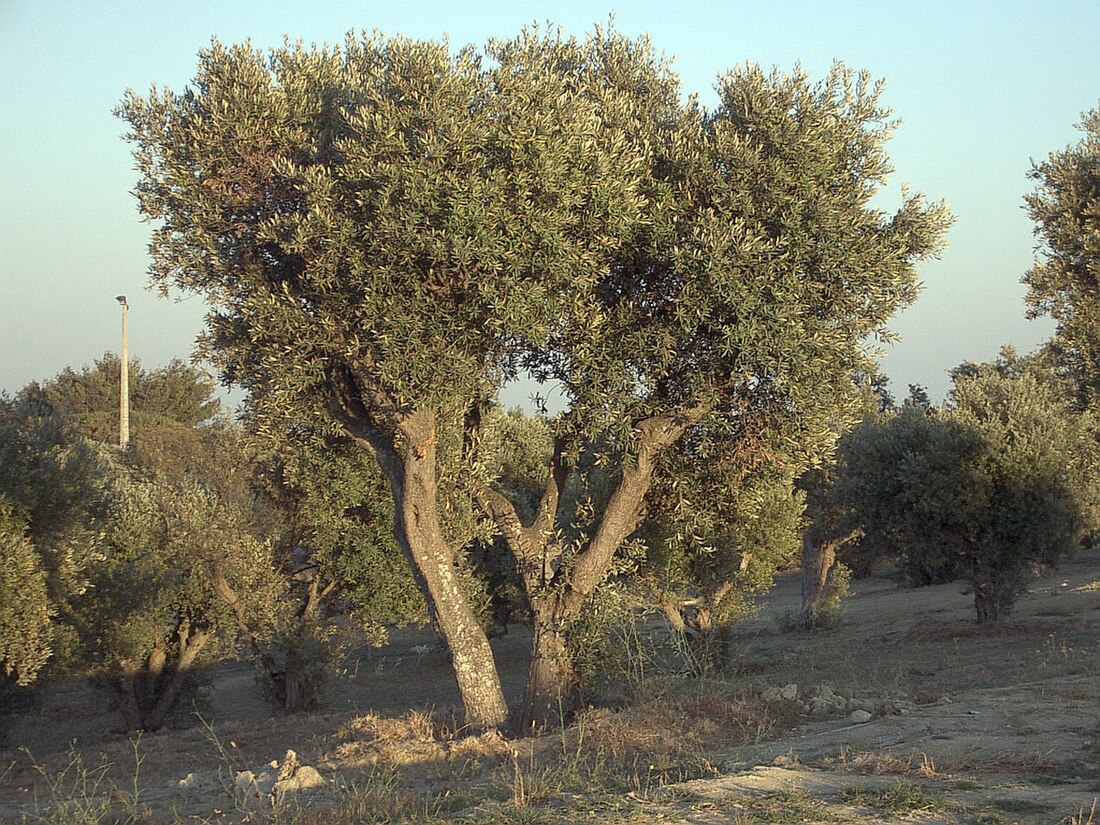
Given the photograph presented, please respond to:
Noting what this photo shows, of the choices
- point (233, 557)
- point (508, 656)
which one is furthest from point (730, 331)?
point (508, 656)

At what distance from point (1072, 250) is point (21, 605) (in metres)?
16.2

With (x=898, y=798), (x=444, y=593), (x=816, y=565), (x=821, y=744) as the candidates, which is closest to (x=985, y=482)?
(x=816, y=565)

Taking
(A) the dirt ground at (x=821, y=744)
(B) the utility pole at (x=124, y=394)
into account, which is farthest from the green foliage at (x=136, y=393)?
(A) the dirt ground at (x=821, y=744)

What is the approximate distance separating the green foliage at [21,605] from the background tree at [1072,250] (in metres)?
15.4

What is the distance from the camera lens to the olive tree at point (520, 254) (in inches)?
436

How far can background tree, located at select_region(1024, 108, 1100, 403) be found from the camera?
14.6 meters

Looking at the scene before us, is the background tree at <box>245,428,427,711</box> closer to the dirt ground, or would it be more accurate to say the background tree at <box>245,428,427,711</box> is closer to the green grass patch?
the dirt ground

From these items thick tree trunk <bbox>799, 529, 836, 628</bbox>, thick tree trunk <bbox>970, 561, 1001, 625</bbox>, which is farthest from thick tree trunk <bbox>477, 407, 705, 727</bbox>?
thick tree trunk <bbox>799, 529, 836, 628</bbox>

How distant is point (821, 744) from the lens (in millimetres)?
10047

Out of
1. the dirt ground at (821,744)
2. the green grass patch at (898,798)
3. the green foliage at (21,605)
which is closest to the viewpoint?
the green grass patch at (898,798)

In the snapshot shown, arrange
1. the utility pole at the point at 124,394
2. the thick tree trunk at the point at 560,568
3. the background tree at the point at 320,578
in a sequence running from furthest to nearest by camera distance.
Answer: the utility pole at the point at 124,394
the background tree at the point at 320,578
the thick tree trunk at the point at 560,568

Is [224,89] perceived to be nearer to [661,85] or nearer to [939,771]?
[661,85]

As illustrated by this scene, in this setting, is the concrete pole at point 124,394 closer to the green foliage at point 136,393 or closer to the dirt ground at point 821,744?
the green foliage at point 136,393

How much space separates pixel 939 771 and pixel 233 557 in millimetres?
16728
